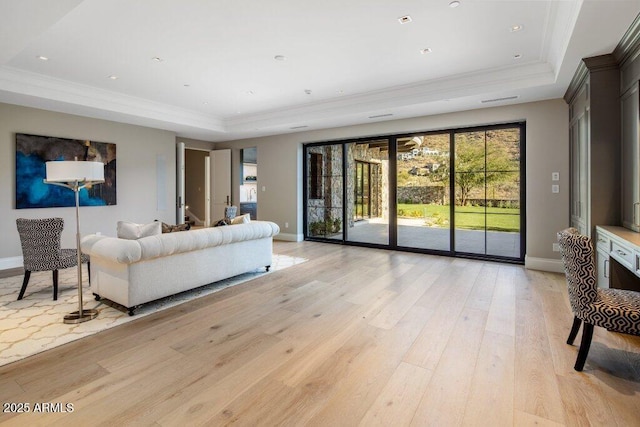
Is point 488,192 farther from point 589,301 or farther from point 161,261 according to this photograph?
point 161,261

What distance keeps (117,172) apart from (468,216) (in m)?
6.76

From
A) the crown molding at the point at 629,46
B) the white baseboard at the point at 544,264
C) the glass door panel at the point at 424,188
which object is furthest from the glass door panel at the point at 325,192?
the crown molding at the point at 629,46

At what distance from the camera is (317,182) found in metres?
7.63

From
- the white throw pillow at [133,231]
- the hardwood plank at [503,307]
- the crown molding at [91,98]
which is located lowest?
the hardwood plank at [503,307]

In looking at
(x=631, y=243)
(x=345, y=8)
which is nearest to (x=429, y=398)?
(x=631, y=243)

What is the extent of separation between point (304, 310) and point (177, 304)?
1393 mm

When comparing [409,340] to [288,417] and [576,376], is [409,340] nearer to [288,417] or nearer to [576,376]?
[576,376]

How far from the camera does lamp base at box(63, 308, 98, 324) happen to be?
2961 millimetres

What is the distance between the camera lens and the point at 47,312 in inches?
126

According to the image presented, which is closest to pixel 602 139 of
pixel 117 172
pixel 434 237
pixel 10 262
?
pixel 434 237

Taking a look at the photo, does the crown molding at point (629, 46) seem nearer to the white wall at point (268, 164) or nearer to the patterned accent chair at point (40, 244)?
the white wall at point (268, 164)

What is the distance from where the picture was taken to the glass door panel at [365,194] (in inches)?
271

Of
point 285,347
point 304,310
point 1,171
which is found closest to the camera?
point 285,347

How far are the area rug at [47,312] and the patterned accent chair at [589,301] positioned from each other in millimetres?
3505
